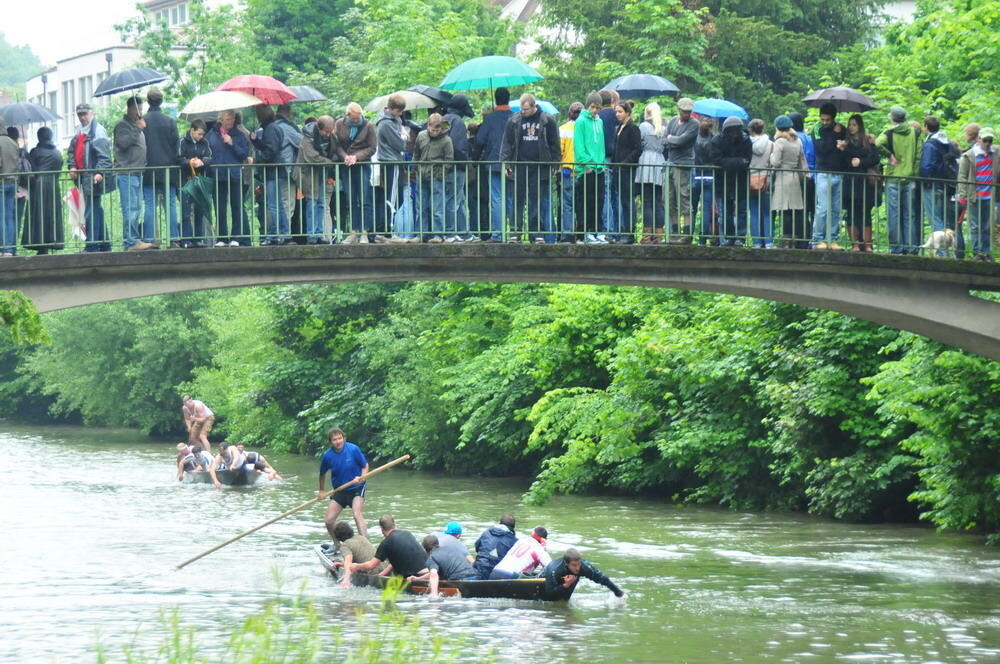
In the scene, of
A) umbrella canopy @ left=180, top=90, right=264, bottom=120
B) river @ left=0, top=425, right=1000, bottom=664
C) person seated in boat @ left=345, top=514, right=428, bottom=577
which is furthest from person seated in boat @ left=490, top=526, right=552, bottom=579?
umbrella canopy @ left=180, top=90, right=264, bottom=120

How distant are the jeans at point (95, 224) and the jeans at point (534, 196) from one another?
4402mm

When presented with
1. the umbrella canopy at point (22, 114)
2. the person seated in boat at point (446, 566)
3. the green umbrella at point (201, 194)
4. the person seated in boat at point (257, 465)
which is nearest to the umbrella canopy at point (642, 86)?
the green umbrella at point (201, 194)

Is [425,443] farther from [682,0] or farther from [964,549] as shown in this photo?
[964,549]

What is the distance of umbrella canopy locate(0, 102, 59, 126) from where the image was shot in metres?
23.7

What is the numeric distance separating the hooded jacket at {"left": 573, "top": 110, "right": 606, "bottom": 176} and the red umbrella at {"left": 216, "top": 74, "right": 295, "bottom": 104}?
427 cm

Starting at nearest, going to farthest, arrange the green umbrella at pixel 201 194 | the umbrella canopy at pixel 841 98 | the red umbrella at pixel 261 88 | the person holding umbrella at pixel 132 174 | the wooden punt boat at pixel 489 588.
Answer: the person holding umbrella at pixel 132 174, the green umbrella at pixel 201 194, the wooden punt boat at pixel 489 588, the umbrella canopy at pixel 841 98, the red umbrella at pixel 261 88

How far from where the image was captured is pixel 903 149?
21.1m

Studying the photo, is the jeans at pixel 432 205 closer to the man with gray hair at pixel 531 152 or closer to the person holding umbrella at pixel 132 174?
the man with gray hair at pixel 531 152

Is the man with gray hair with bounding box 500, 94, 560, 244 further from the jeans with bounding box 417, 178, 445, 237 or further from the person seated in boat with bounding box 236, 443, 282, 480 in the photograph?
the person seated in boat with bounding box 236, 443, 282, 480

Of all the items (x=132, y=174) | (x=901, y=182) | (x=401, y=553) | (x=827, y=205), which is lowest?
(x=401, y=553)

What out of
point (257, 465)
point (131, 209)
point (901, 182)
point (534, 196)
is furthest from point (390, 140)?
point (257, 465)

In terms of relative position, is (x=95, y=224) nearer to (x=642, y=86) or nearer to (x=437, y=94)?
(x=437, y=94)

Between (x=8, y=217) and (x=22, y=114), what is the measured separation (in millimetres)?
5368

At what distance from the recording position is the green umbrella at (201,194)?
1983cm
